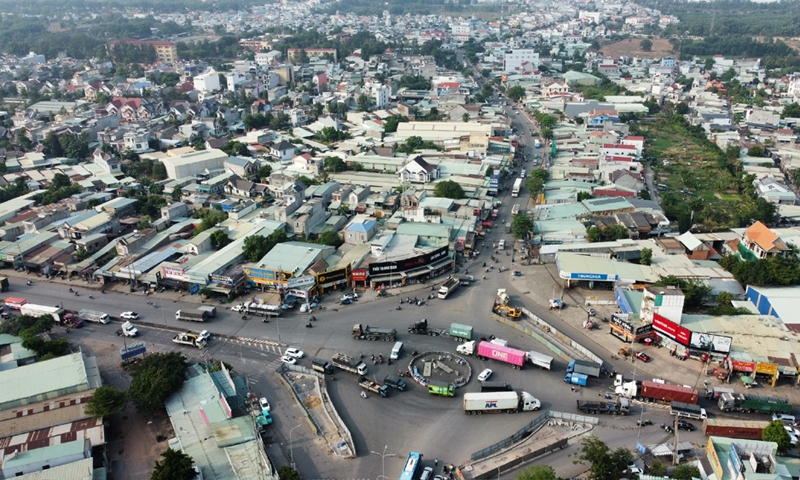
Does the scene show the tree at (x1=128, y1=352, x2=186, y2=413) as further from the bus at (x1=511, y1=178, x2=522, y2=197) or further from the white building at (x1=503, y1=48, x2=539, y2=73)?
the white building at (x1=503, y1=48, x2=539, y2=73)

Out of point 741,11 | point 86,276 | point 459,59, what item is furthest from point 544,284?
point 741,11

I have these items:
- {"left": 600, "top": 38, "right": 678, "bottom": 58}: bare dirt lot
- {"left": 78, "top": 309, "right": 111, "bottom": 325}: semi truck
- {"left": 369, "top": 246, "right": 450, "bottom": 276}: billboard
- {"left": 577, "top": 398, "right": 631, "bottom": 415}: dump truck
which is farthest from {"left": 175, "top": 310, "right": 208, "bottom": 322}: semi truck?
{"left": 600, "top": 38, "right": 678, "bottom": 58}: bare dirt lot

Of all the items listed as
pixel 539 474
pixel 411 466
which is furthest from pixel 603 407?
pixel 411 466

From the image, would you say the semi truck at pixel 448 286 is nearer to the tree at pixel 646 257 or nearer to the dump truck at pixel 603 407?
the dump truck at pixel 603 407

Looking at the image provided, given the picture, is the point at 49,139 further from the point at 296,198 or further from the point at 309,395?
the point at 309,395

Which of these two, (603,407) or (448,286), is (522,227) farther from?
(603,407)
